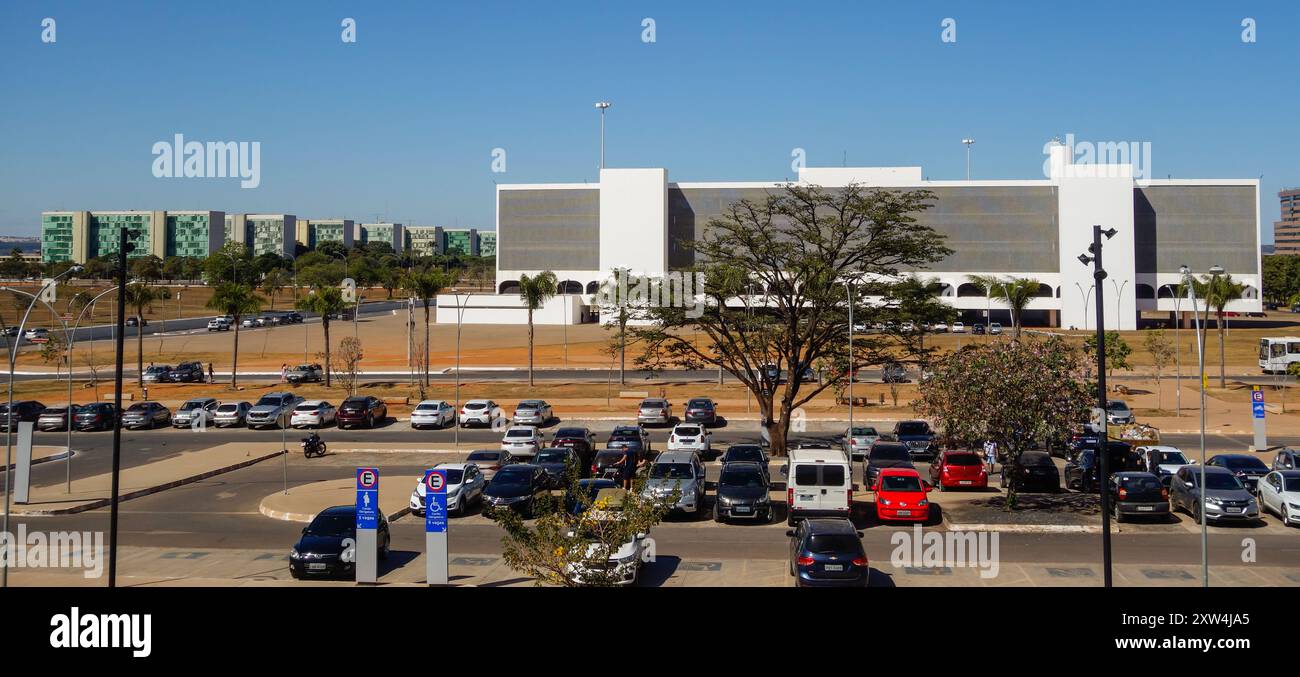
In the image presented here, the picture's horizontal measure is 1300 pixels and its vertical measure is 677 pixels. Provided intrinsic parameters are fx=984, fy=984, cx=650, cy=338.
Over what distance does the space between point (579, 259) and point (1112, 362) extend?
246 feet

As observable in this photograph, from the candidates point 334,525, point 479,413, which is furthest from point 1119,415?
point 334,525

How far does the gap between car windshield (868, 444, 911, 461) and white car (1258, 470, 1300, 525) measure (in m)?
9.57

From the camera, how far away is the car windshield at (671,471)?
26.3 meters

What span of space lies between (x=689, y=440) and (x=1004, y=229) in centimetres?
8756

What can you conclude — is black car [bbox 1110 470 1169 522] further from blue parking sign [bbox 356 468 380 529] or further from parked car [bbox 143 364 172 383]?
parked car [bbox 143 364 172 383]

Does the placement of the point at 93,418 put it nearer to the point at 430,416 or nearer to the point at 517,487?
the point at 430,416

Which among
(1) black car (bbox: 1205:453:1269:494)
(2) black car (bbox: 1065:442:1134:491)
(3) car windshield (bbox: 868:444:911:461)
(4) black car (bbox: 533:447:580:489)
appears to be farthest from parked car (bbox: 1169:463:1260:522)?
(4) black car (bbox: 533:447:580:489)

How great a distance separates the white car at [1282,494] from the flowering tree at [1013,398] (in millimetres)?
4925

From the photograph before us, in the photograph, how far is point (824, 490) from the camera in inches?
950

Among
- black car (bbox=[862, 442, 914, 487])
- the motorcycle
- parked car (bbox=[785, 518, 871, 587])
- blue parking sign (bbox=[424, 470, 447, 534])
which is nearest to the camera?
parked car (bbox=[785, 518, 871, 587])

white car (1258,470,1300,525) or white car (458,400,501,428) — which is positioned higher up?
white car (458,400,501,428)

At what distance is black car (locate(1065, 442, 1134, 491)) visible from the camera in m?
29.0

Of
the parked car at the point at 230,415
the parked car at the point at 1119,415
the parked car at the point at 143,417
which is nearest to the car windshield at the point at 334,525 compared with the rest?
the parked car at the point at 230,415
